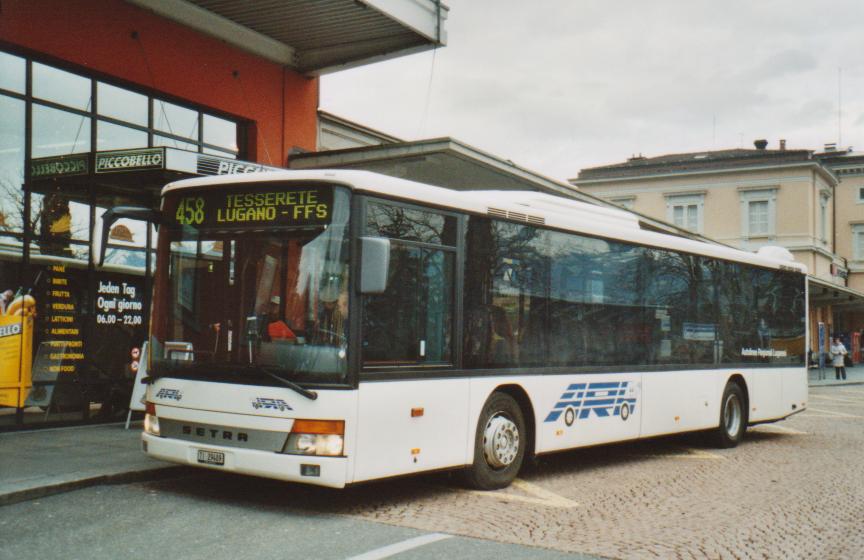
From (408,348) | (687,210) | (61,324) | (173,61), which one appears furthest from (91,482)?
(687,210)

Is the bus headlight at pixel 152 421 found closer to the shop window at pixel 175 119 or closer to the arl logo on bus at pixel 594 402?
the arl logo on bus at pixel 594 402

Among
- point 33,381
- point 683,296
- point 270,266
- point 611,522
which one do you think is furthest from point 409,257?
point 33,381

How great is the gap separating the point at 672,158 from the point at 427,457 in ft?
203

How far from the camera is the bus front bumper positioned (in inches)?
294

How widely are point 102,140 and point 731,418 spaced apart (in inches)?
398

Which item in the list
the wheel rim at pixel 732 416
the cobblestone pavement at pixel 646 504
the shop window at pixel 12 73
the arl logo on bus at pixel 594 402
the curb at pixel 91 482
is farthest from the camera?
the wheel rim at pixel 732 416

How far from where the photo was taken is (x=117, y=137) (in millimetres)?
13484

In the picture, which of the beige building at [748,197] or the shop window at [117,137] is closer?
the shop window at [117,137]

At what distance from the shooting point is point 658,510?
852cm

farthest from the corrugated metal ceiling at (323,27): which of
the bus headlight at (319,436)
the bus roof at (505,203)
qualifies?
the bus headlight at (319,436)

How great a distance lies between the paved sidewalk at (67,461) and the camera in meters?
8.29

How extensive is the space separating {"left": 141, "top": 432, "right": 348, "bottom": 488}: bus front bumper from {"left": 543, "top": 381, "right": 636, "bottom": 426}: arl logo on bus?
10.4ft

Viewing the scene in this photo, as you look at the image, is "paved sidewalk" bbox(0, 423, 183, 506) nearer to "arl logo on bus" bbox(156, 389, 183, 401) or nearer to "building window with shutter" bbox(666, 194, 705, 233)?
"arl logo on bus" bbox(156, 389, 183, 401)

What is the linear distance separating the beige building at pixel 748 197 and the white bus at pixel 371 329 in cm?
4734
